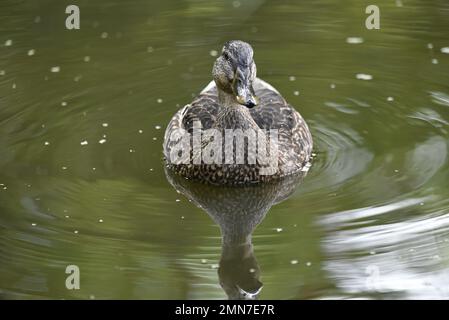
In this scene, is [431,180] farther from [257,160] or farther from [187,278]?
[187,278]

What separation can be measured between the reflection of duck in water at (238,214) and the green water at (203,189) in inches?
1.5

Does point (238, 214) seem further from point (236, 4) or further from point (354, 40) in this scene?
point (236, 4)

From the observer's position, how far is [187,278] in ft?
29.1

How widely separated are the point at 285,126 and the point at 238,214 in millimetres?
1355

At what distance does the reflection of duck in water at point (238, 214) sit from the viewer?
8984 millimetres

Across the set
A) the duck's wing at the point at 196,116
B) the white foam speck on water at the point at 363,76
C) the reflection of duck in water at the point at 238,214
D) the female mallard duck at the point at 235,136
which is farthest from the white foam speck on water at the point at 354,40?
the reflection of duck in water at the point at 238,214

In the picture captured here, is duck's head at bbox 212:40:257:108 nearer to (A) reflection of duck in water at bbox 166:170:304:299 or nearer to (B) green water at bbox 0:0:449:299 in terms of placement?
(A) reflection of duck in water at bbox 166:170:304:299

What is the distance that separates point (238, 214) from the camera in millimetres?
10117

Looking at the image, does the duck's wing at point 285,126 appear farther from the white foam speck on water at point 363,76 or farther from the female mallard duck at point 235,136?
the white foam speck on water at point 363,76

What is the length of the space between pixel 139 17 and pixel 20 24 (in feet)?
4.86

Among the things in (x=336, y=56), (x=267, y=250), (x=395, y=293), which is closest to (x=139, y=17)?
(x=336, y=56)

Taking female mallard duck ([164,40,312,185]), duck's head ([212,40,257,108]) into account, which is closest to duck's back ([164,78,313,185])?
female mallard duck ([164,40,312,185])

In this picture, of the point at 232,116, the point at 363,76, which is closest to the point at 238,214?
the point at 232,116

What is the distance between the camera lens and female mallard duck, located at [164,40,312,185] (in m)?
10.4
